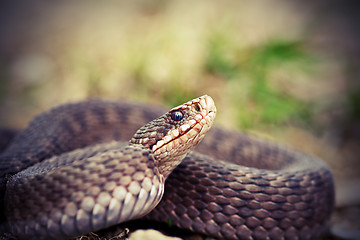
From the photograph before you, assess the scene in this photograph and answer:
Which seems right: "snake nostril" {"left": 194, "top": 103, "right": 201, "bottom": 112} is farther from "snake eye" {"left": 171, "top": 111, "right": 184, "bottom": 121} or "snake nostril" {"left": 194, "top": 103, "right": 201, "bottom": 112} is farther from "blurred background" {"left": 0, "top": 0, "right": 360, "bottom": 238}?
"blurred background" {"left": 0, "top": 0, "right": 360, "bottom": 238}

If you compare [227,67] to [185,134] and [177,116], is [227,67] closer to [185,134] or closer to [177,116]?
[177,116]

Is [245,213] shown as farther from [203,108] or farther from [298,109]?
[298,109]

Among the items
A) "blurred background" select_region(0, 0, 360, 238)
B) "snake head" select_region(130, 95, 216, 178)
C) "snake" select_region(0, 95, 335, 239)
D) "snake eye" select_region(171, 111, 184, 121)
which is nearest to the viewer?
"snake" select_region(0, 95, 335, 239)

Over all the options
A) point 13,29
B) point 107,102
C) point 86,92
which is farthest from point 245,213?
point 13,29

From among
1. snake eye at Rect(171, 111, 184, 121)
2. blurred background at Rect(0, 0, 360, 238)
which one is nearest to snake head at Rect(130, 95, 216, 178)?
snake eye at Rect(171, 111, 184, 121)

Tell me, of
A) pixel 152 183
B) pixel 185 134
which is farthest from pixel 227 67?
pixel 152 183

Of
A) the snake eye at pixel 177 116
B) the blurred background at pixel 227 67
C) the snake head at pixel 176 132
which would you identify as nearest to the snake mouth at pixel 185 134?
the snake head at pixel 176 132
